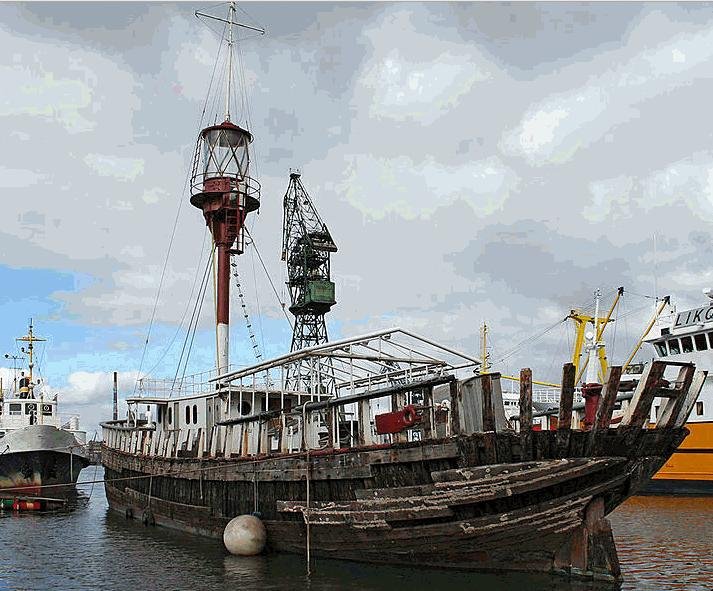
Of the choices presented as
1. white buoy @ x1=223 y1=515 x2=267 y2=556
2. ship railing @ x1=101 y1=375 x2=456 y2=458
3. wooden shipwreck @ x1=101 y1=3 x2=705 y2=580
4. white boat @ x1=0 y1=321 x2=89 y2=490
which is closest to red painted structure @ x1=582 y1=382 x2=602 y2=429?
wooden shipwreck @ x1=101 y1=3 x2=705 y2=580

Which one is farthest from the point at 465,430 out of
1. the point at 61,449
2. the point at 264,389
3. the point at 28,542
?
the point at 61,449

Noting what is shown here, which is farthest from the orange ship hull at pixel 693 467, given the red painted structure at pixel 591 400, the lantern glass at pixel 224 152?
the lantern glass at pixel 224 152

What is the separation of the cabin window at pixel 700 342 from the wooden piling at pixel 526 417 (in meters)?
25.1

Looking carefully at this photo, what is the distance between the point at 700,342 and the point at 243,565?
27.1m

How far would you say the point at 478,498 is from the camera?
15.5 metres

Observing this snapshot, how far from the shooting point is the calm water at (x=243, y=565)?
638 inches

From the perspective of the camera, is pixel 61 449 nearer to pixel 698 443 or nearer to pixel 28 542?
pixel 28 542

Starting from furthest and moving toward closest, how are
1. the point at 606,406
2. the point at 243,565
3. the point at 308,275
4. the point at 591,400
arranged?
1. the point at 308,275
2. the point at 243,565
3. the point at 591,400
4. the point at 606,406

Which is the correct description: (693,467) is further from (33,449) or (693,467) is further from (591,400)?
(33,449)

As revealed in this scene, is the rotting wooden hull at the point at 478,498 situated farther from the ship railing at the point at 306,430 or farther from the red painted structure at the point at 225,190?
the red painted structure at the point at 225,190

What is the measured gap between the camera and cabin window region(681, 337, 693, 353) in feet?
121

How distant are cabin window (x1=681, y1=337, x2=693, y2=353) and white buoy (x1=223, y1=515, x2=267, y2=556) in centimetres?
2617

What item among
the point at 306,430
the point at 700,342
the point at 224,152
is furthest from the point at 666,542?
the point at 224,152

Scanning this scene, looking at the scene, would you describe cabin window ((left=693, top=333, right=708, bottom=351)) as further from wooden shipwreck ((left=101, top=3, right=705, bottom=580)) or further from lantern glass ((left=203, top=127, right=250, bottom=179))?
lantern glass ((left=203, top=127, right=250, bottom=179))
